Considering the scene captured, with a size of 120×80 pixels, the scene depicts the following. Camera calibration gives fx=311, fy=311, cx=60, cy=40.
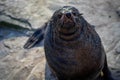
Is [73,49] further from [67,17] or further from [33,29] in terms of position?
[33,29]

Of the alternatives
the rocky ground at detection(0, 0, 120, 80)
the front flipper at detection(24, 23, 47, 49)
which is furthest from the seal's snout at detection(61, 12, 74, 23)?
the front flipper at detection(24, 23, 47, 49)

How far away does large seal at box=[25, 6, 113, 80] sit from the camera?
155 inches

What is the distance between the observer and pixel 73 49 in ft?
13.3

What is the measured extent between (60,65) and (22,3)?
3171 millimetres

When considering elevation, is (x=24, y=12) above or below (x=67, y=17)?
below

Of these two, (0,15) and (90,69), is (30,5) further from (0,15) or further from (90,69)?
(90,69)

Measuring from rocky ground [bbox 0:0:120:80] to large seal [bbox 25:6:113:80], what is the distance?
60 centimetres

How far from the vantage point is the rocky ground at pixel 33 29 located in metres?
5.06

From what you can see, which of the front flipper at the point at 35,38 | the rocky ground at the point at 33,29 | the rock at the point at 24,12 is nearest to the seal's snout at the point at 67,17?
the rocky ground at the point at 33,29

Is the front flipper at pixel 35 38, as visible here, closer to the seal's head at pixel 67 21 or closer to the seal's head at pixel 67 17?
the seal's head at pixel 67 21

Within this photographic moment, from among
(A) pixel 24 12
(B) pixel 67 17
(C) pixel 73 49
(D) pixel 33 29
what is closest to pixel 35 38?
(D) pixel 33 29

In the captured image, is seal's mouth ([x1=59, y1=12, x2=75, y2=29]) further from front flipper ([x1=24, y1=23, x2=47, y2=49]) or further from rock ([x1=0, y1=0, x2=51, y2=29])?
rock ([x1=0, y1=0, x2=51, y2=29])

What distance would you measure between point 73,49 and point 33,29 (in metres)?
2.26

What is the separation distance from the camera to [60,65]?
4.14m
